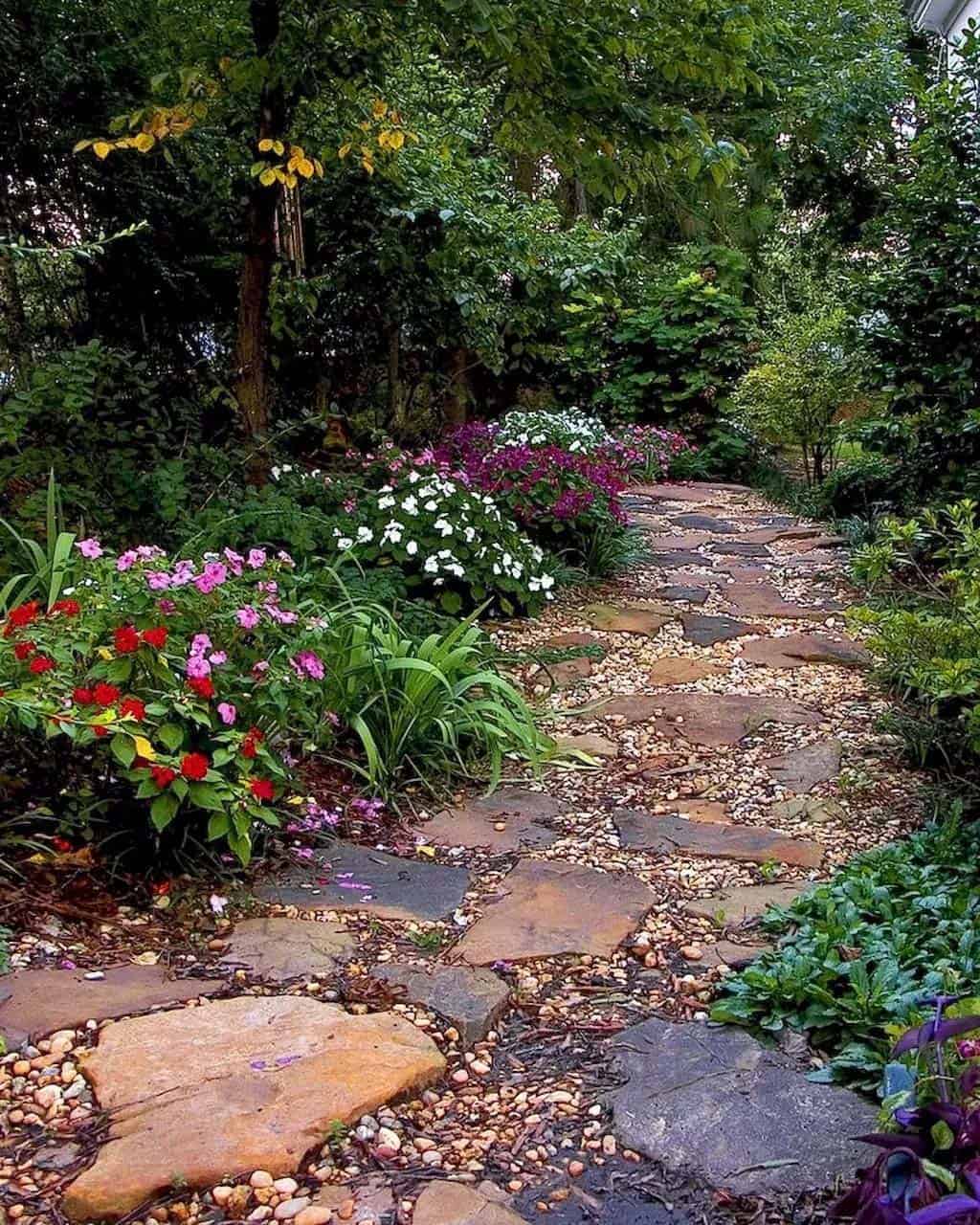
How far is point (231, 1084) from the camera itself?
4.95ft

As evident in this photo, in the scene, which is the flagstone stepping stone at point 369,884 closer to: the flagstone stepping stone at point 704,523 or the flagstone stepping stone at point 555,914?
the flagstone stepping stone at point 555,914

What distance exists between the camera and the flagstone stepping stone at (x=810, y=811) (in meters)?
2.71

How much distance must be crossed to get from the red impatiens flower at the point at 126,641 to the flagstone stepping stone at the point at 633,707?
1.75m

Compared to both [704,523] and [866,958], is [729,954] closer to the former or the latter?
[866,958]

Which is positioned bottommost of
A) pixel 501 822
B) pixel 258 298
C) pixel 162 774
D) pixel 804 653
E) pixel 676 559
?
pixel 501 822

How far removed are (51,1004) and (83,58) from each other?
13.1 ft

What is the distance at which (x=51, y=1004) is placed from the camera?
1714 millimetres

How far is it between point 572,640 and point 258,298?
1.88 meters

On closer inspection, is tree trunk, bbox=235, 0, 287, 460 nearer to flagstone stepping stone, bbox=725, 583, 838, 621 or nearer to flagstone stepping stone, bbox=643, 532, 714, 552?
flagstone stepping stone, bbox=725, 583, 838, 621

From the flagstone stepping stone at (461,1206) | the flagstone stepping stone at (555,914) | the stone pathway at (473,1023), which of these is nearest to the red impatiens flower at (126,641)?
the stone pathway at (473,1023)

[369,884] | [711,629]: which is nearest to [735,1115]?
[369,884]

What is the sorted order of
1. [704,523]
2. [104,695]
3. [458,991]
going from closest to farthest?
[458,991], [104,695], [704,523]

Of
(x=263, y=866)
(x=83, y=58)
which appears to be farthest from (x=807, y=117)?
(x=263, y=866)

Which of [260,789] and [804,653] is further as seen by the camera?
[804,653]
